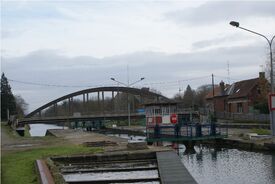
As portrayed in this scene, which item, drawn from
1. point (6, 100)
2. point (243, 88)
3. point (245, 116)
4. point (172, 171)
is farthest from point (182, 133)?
point (6, 100)

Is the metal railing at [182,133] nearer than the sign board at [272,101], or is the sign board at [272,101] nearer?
the sign board at [272,101]

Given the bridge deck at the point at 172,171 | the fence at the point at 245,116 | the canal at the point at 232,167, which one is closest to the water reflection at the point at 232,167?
the canal at the point at 232,167

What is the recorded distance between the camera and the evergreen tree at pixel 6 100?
101750 mm

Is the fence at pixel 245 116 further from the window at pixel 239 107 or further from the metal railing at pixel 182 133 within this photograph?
the metal railing at pixel 182 133

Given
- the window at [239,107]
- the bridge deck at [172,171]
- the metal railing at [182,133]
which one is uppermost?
the window at [239,107]

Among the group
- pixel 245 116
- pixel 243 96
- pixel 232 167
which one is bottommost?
pixel 232 167

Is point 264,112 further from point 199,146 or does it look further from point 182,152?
point 182,152

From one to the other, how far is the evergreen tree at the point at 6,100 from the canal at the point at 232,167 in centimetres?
7767

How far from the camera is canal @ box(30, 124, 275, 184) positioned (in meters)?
18.5

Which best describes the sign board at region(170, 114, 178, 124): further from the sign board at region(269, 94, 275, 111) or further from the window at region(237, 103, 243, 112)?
the window at region(237, 103, 243, 112)

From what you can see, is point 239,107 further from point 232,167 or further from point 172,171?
point 172,171

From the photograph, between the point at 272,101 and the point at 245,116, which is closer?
the point at 272,101

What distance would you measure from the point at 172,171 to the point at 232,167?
7.29 meters

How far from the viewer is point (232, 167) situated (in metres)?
22.7
